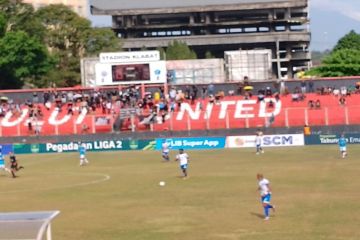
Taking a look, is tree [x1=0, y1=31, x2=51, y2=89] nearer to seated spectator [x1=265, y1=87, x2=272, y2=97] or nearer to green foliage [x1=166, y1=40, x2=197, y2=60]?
green foliage [x1=166, y1=40, x2=197, y2=60]

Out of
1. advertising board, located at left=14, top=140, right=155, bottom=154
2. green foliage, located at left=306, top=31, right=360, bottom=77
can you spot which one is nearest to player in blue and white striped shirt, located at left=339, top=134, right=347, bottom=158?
advertising board, located at left=14, top=140, right=155, bottom=154

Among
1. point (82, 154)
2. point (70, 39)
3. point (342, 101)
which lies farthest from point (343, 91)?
point (70, 39)

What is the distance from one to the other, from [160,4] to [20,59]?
144 ft

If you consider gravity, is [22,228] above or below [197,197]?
above

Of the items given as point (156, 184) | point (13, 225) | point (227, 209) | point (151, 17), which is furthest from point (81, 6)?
point (13, 225)

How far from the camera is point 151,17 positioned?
134500 millimetres

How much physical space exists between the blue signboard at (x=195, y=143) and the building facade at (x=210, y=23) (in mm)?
63825

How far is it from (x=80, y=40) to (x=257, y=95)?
36.3 meters

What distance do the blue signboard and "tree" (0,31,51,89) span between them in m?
33.4

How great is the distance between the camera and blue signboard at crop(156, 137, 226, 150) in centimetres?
6681

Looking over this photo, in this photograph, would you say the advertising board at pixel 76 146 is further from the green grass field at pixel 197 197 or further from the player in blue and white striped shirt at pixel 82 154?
the player in blue and white striped shirt at pixel 82 154

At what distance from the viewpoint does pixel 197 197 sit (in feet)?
115

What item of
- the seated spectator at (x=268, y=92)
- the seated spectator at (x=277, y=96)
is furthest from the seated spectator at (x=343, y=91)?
the seated spectator at (x=268, y=92)

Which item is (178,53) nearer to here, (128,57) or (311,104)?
(128,57)
